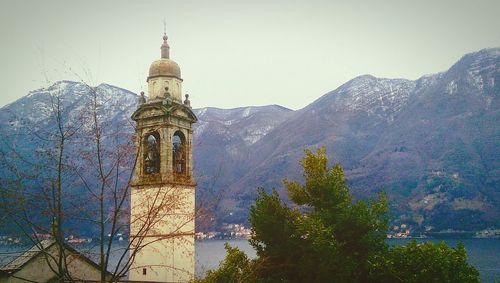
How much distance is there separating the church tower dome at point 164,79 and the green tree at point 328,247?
719 centimetres

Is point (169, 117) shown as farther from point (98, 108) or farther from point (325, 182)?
point (98, 108)

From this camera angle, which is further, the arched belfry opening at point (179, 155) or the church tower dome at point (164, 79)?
the church tower dome at point (164, 79)

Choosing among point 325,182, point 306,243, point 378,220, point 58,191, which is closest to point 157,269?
point 306,243

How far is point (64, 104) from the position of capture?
10266mm

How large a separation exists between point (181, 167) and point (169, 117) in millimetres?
2815

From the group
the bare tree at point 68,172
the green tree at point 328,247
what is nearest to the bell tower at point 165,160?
the green tree at point 328,247

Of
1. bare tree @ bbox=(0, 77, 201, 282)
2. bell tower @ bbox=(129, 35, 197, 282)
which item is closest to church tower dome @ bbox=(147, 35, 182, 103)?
bell tower @ bbox=(129, 35, 197, 282)

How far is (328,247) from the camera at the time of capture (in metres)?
18.1

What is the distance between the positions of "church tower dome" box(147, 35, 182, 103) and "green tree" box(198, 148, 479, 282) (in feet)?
23.6

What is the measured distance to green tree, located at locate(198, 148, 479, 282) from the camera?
Answer: 1800 cm

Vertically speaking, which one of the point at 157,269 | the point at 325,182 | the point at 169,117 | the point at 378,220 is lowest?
the point at 157,269

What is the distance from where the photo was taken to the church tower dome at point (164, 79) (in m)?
23.3

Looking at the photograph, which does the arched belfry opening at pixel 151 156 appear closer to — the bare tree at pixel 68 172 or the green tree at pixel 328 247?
the green tree at pixel 328 247

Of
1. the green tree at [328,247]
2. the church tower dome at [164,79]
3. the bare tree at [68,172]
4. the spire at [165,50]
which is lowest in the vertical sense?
the green tree at [328,247]
